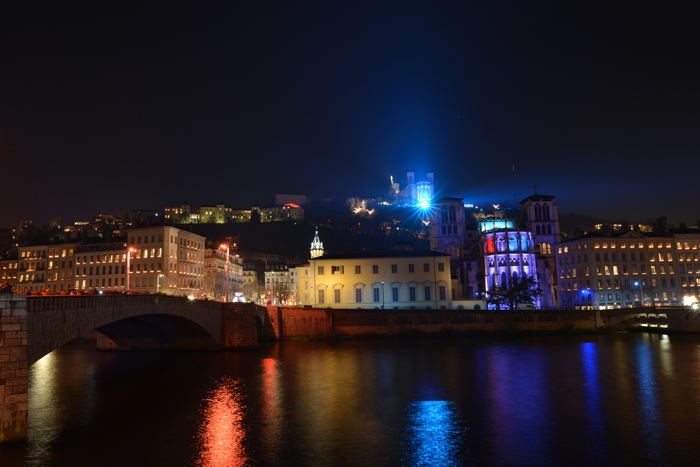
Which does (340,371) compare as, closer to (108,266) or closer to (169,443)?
(169,443)

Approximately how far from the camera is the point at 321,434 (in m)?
27.5

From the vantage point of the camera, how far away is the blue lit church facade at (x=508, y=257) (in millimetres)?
126125

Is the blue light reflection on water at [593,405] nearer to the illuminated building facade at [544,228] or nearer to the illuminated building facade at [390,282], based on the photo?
the illuminated building facade at [390,282]

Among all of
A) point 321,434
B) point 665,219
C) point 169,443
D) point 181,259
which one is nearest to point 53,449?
point 169,443

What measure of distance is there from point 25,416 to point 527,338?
7701cm

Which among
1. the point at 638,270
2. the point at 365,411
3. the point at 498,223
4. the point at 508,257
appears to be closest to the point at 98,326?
the point at 365,411

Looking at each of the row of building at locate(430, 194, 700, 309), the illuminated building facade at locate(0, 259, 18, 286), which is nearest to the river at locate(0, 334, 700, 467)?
the row of building at locate(430, 194, 700, 309)

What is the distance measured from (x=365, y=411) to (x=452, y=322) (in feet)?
195

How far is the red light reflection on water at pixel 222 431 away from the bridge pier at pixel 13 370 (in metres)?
8.35

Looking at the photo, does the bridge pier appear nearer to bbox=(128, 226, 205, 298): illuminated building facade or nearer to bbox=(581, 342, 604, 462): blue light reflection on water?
bbox=(581, 342, 604, 462): blue light reflection on water

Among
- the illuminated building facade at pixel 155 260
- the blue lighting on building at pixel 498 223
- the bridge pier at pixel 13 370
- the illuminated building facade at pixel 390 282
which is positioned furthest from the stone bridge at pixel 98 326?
the blue lighting on building at pixel 498 223

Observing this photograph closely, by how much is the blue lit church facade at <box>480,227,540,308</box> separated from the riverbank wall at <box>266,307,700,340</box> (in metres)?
30.4

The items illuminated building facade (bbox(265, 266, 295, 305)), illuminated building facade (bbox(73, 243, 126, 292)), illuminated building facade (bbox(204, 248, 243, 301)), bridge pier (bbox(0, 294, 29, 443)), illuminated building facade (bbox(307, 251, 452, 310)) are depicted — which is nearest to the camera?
bridge pier (bbox(0, 294, 29, 443))

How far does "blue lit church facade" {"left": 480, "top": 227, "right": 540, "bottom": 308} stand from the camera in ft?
414
